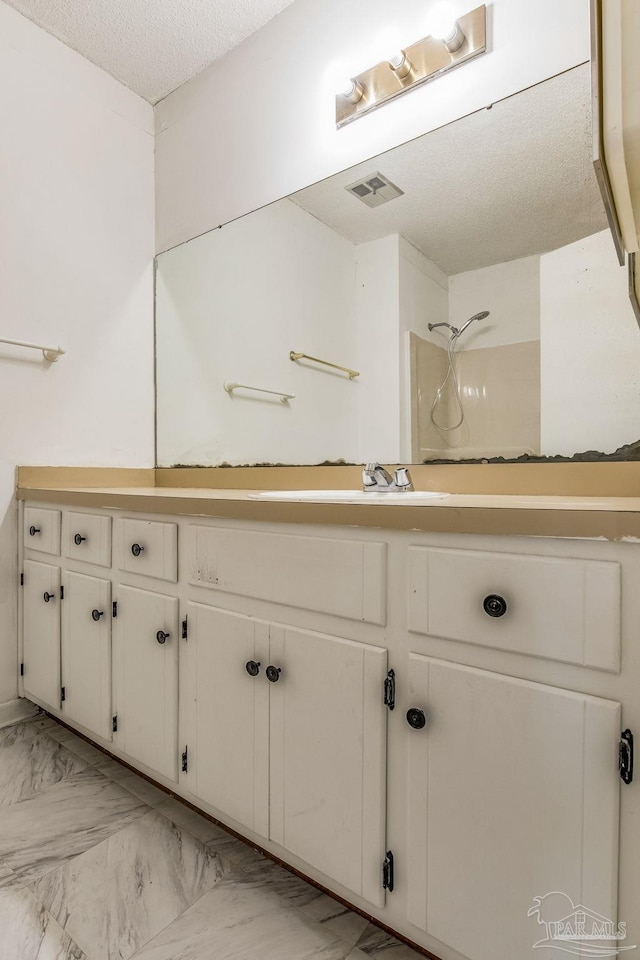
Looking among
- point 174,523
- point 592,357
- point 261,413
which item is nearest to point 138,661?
point 174,523

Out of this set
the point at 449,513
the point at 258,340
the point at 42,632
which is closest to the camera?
the point at 449,513

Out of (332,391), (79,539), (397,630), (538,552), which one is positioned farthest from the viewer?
(332,391)

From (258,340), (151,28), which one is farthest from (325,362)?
(151,28)

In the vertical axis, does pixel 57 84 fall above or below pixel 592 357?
above

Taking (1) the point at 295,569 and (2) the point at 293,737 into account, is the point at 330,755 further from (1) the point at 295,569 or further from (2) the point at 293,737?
(1) the point at 295,569

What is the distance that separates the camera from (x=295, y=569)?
38.6 inches

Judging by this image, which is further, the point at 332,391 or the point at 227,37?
the point at 227,37

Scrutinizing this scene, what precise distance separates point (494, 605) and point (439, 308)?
94 centimetres

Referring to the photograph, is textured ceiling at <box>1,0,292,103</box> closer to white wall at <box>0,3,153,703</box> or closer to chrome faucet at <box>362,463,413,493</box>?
white wall at <box>0,3,153,703</box>

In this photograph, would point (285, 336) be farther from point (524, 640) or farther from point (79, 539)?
point (524, 640)

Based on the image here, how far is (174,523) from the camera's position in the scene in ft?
4.03

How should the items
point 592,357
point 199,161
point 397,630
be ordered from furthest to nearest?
1. point 199,161
2. point 592,357
3. point 397,630

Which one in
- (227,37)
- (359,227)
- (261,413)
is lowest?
(261,413)

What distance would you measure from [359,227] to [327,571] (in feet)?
3.82
